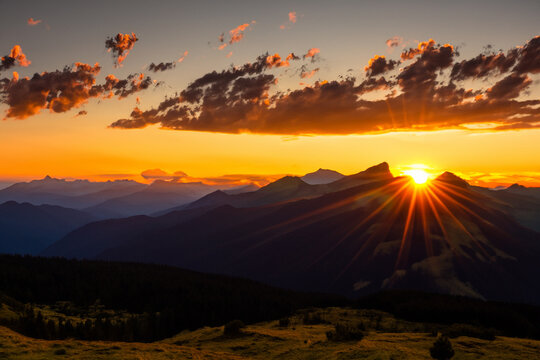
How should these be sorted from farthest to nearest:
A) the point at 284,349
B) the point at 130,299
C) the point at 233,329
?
the point at 130,299, the point at 233,329, the point at 284,349

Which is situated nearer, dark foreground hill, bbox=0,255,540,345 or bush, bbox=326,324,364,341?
bush, bbox=326,324,364,341

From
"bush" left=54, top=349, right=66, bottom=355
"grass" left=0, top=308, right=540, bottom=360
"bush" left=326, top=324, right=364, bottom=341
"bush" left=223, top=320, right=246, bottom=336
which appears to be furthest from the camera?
"bush" left=223, top=320, right=246, bottom=336

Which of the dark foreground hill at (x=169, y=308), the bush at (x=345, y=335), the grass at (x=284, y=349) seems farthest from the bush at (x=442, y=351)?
the dark foreground hill at (x=169, y=308)

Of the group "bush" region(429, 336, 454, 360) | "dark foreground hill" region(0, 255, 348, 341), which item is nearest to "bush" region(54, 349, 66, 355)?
"dark foreground hill" region(0, 255, 348, 341)

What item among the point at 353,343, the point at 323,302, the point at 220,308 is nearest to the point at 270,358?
the point at 353,343

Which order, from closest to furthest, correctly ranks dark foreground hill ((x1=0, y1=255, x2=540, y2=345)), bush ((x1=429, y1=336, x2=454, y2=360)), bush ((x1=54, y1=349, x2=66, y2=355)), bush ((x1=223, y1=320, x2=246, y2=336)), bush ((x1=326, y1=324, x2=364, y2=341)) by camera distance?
1. bush ((x1=429, y1=336, x2=454, y2=360))
2. bush ((x1=54, y1=349, x2=66, y2=355))
3. bush ((x1=326, y1=324, x2=364, y2=341))
4. bush ((x1=223, y1=320, x2=246, y2=336))
5. dark foreground hill ((x1=0, y1=255, x2=540, y2=345))

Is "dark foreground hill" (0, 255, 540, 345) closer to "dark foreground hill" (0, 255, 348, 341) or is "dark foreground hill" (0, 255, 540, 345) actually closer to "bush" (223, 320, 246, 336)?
"dark foreground hill" (0, 255, 348, 341)

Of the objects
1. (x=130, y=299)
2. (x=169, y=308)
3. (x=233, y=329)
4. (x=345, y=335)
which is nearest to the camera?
(x=345, y=335)

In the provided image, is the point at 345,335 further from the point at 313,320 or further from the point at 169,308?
the point at 169,308

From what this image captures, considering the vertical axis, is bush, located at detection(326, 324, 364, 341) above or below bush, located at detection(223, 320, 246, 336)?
above

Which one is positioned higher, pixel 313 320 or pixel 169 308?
pixel 313 320

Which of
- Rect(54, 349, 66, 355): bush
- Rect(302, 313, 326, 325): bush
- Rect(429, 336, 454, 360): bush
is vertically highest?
Rect(54, 349, 66, 355): bush

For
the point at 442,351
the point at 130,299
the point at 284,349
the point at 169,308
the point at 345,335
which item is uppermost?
the point at 442,351

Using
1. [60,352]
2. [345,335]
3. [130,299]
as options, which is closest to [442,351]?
[345,335]
